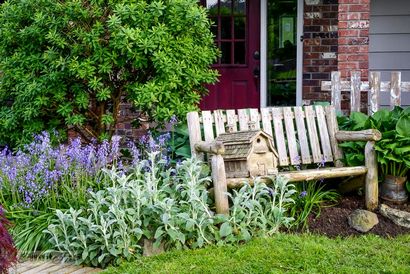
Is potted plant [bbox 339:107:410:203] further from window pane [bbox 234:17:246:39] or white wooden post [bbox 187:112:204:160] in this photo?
window pane [bbox 234:17:246:39]

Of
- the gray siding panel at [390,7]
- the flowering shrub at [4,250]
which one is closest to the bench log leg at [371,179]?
the flowering shrub at [4,250]

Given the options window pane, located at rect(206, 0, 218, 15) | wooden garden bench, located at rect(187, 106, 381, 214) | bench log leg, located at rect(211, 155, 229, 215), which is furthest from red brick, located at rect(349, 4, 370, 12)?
bench log leg, located at rect(211, 155, 229, 215)

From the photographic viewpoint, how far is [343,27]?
6426 millimetres

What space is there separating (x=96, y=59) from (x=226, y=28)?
12.0 feet

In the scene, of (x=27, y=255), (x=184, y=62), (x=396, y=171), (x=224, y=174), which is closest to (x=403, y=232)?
(x=396, y=171)

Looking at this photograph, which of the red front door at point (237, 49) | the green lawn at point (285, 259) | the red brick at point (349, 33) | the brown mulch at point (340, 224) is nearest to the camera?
the green lawn at point (285, 259)

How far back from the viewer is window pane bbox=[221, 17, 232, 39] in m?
8.66

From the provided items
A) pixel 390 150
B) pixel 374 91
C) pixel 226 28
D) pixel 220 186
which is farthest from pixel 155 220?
pixel 226 28

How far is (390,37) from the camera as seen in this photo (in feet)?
28.8

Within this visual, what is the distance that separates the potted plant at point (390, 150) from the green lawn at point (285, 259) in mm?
935

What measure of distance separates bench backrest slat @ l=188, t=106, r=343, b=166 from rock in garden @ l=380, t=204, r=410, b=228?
25.5 inches

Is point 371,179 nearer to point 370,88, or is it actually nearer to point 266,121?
point 266,121

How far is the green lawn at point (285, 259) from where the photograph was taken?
3.77m

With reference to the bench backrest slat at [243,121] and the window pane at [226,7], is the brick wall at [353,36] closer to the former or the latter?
the bench backrest slat at [243,121]
